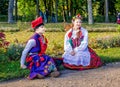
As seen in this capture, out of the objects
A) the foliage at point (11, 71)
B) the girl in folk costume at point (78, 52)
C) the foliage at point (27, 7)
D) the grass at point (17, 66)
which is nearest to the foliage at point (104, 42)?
the grass at point (17, 66)

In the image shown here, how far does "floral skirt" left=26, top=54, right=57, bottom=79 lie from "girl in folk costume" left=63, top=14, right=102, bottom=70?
0.94m

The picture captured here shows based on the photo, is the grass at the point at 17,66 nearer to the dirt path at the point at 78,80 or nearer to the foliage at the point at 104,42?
the dirt path at the point at 78,80

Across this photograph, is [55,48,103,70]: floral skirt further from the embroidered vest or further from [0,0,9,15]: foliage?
[0,0,9,15]: foliage

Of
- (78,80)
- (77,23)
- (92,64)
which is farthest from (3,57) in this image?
(78,80)

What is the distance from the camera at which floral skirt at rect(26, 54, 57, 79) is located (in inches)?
374

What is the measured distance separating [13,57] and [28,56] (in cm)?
215

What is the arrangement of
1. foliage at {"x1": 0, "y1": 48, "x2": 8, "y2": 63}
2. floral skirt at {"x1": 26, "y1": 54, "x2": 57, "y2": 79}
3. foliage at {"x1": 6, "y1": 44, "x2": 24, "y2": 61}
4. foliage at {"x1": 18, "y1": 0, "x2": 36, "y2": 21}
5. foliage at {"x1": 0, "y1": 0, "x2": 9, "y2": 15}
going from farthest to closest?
foliage at {"x1": 18, "y1": 0, "x2": 36, "y2": 21}, foliage at {"x1": 0, "y1": 0, "x2": 9, "y2": 15}, foliage at {"x1": 6, "y1": 44, "x2": 24, "y2": 61}, foliage at {"x1": 0, "y1": 48, "x2": 8, "y2": 63}, floral skirt at {"x1": 26, "y1": 54, "x2": 57, "y2": 79}

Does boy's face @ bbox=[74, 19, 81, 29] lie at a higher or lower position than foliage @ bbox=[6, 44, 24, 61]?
higher

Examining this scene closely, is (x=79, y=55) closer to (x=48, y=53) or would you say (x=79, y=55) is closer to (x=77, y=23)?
(x=77, y=23)

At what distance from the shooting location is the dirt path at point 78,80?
28.7 feet

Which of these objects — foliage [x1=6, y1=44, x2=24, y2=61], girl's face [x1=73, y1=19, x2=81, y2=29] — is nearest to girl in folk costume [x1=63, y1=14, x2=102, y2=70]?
girl's face [x1=73, y1=19, x2=81, y2=29]

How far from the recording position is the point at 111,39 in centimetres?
1467

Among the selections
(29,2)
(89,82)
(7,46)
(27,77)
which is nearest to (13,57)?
(7,46)

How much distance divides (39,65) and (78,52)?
1.59m
